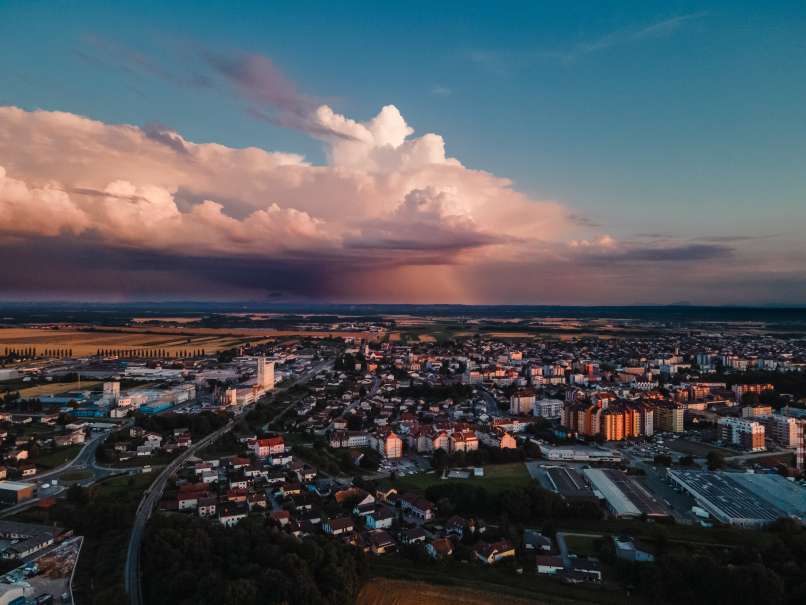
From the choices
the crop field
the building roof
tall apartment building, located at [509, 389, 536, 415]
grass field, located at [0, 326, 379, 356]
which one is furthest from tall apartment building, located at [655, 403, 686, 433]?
the crop field

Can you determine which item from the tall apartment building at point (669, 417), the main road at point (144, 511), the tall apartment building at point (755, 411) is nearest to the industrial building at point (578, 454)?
the tall apartment building at point (669, 417)

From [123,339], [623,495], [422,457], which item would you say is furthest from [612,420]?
[123,339]

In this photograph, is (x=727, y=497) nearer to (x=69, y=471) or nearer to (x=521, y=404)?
(x=521, y=404)

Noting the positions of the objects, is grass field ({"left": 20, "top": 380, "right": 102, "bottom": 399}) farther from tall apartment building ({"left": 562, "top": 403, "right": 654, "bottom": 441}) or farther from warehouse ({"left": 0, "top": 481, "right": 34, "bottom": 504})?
tall apartment building ({"left": 562, "top": 403, "right": 654, "bottom": 441})

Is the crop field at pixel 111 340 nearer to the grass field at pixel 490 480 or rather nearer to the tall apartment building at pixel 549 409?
the tall apartment building at pixel 549 409

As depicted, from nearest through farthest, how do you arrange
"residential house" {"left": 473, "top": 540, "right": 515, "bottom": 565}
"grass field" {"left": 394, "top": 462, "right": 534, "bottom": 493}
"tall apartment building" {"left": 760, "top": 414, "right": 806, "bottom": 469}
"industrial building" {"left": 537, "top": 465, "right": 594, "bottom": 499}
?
"residential house" {"left": 473, "top": 540, "right": 515, "bottom": 565} → "industrial building" {"left": 537, "top": 465, "right": 594, "bottom": 499} → "grass field" {"left": 394, "top": 462, "right": 534, "bottom": 493} → "tall apartment building" {"left": 760, "top": 414, "right": 806, "bottom": 469}

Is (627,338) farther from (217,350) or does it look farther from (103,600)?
(103,600)
